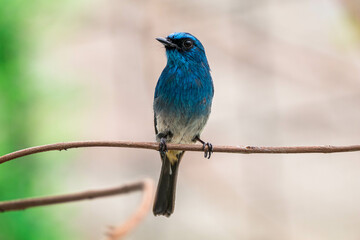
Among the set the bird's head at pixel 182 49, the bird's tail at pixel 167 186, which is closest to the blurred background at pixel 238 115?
the bird's tail at pixel 167 186

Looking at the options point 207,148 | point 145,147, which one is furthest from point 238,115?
point 145,147

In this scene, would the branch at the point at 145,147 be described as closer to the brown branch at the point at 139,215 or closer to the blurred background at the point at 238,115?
the brown branch at the point at 139,215

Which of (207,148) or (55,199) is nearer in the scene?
(55,199)

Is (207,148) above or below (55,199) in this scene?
above

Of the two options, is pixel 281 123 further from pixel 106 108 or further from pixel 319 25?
pixel 106 108

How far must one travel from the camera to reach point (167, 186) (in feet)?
7.79

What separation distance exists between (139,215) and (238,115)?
3.32m

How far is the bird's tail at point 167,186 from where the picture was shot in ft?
6.88

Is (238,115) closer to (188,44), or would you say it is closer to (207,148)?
(188,44)

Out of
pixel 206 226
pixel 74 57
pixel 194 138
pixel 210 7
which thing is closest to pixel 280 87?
pixel 210 7

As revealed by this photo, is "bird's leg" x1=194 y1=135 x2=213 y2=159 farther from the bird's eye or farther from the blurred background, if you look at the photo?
the blurred background

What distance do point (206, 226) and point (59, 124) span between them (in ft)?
9.17

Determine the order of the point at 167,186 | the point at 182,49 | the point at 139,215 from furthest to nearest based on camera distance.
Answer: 1. the point at 167,186
2. the point at 182,49
3. the point at 139,215

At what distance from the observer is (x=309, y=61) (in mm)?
4152
